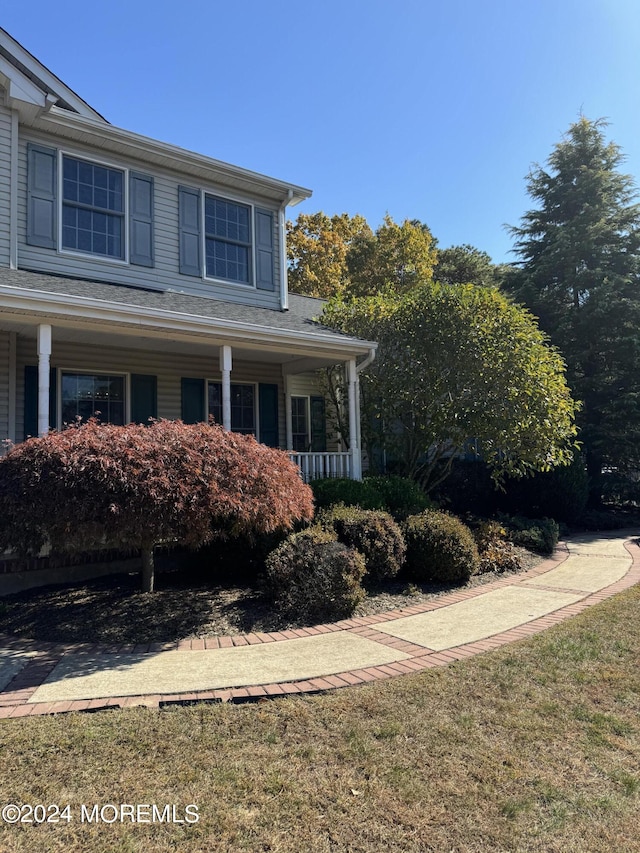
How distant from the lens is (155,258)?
1048cm

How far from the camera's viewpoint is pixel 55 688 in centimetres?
404

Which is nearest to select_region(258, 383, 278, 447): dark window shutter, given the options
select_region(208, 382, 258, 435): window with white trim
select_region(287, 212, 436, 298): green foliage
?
select_region(208, 382, 258, 435): window with white trim

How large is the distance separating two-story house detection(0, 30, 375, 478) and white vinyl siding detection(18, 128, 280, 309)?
0.07 ft

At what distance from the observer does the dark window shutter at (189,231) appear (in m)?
10.8

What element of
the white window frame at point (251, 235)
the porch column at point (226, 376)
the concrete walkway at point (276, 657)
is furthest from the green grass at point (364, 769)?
the white window frame at point (251, 235)

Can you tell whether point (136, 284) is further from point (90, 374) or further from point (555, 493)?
point (555, 493)

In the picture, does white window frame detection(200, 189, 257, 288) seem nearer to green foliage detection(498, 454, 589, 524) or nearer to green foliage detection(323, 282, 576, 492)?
green foliage detection(323, 282, 576, 492)

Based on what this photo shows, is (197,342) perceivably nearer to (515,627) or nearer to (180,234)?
(180,234)

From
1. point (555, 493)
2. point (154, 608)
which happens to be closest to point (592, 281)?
point (555, 493)

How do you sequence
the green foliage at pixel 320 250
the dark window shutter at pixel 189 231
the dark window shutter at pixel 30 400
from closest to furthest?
the dark window shutter at pixel 30 400 < the dark window shutter at pixel 189 231 < the green foliage at pixel 320 250

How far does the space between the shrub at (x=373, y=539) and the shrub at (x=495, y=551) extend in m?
1.69

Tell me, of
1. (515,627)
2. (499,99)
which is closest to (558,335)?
(499,99)

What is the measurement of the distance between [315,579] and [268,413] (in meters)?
6.39

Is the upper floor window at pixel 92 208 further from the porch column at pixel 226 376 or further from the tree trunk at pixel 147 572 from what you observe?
the tree trunk at pixel 147 572
